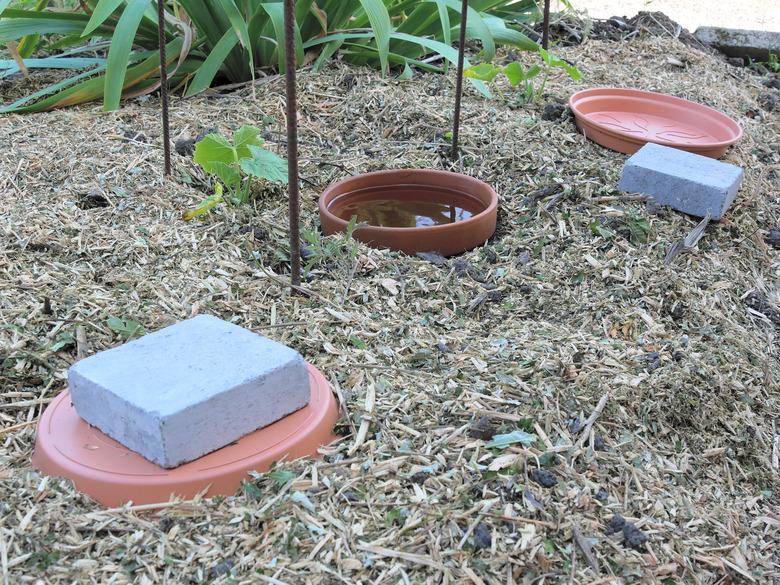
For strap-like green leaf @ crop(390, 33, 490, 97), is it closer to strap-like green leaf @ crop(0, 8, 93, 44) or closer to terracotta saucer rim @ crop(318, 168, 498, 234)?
terracotta saucer rim @ crop(318, 168, 498, 234)

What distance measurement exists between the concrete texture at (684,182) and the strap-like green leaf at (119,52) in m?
1.95

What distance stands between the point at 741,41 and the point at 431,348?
3.92m

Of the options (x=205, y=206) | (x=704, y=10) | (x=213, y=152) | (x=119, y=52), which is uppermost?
(x=119, y=52)

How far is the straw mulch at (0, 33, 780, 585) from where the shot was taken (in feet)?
5.08

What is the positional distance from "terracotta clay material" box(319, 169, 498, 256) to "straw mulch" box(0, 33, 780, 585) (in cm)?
7

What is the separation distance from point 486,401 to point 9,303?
1.22m

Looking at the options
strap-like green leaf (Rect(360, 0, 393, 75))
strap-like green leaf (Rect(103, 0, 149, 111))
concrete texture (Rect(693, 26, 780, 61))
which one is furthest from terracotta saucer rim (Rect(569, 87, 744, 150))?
strap-like green leaf (Rect(103, 0, 149, 111))

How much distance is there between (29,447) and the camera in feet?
5.98

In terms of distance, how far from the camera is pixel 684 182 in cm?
288

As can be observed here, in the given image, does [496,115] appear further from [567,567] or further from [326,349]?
[567,567]

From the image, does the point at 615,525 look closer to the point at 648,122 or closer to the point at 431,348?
the point at 431,348

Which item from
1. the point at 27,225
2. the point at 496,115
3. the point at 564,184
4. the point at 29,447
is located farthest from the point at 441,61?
the point at 29,447

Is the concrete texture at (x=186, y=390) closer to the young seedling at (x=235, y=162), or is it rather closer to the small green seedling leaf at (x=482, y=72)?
the young seedling at (x=235, y=162)

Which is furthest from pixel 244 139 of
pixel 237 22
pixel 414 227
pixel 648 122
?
Result: pixel 648 122
